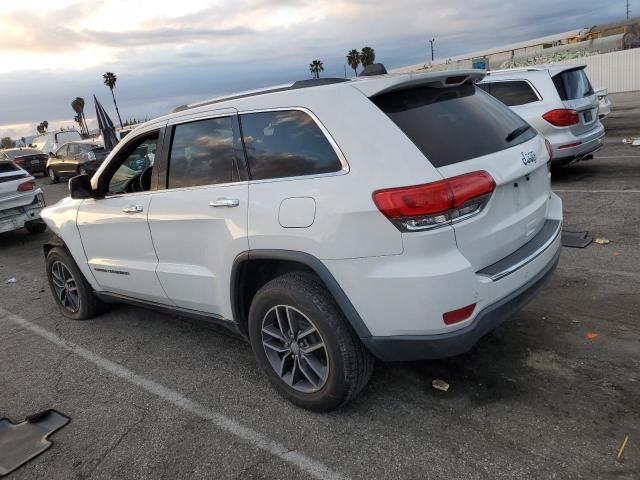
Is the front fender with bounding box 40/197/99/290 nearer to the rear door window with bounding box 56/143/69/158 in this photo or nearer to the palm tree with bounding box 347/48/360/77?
the rear door window with bounding box 56/143/69/158

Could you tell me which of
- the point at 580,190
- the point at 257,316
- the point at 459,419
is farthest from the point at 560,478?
the point at 580,190

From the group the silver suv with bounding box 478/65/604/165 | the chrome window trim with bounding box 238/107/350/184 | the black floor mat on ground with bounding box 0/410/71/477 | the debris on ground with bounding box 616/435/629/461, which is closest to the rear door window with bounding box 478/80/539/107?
the silver suv with bounding box 478/65/604/165

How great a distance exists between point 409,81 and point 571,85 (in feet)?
20.4

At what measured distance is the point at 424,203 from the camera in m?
2.50

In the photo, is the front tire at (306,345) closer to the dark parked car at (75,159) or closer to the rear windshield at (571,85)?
the rear windshield at (571,85)

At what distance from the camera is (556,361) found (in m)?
3.36

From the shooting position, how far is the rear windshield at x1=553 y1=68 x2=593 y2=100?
782 centimetres

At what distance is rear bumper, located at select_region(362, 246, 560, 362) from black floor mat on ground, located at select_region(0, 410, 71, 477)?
2.14m

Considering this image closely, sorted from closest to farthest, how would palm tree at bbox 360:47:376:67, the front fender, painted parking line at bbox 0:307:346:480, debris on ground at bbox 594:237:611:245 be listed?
painted parking line at bbox 0:307:346:480, the front fender, debris on ground at bbox 594:237:611:245, palm tree at bbox 360:47:376:67

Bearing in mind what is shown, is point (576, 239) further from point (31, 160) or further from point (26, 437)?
point (31, 160)

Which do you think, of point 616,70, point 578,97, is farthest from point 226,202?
point 616,70

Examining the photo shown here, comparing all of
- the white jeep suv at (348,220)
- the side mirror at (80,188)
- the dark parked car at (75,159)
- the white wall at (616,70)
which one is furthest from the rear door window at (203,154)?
the white wall at (616,70)

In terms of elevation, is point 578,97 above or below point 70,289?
above

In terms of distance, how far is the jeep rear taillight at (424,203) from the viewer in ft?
8.19
